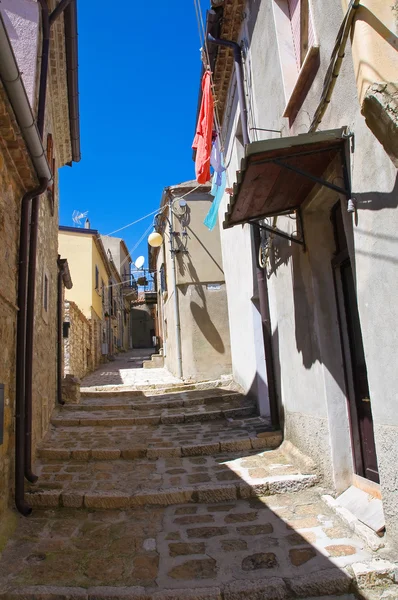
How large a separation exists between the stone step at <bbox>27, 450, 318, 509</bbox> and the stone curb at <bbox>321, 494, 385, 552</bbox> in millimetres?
449

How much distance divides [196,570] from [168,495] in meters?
1.26

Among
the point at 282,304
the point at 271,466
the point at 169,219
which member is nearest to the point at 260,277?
the point at 282,304

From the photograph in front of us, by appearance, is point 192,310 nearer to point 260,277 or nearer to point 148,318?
point 260,277

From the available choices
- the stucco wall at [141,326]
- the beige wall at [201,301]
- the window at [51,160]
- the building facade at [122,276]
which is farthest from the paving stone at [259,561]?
the stucco wall at [141,326]

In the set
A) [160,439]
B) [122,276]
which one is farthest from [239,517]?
[122,276]

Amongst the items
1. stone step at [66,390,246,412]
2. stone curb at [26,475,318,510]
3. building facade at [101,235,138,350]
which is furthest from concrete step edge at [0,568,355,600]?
building facade at [101,235,138,350]

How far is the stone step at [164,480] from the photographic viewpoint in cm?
454

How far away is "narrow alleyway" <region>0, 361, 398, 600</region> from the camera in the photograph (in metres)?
3.11

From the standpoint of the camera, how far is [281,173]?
4.14 metres

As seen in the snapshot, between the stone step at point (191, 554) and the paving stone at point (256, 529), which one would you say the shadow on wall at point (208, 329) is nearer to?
the stone step at point (191, 554)

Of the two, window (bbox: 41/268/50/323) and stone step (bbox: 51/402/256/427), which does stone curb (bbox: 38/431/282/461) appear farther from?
window (bbox: 41/268/50/323)

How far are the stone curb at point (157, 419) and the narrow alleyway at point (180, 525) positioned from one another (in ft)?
1.29

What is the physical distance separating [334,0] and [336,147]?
125 cm

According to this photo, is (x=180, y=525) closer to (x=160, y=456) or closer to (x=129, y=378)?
(x=160, y=456)
